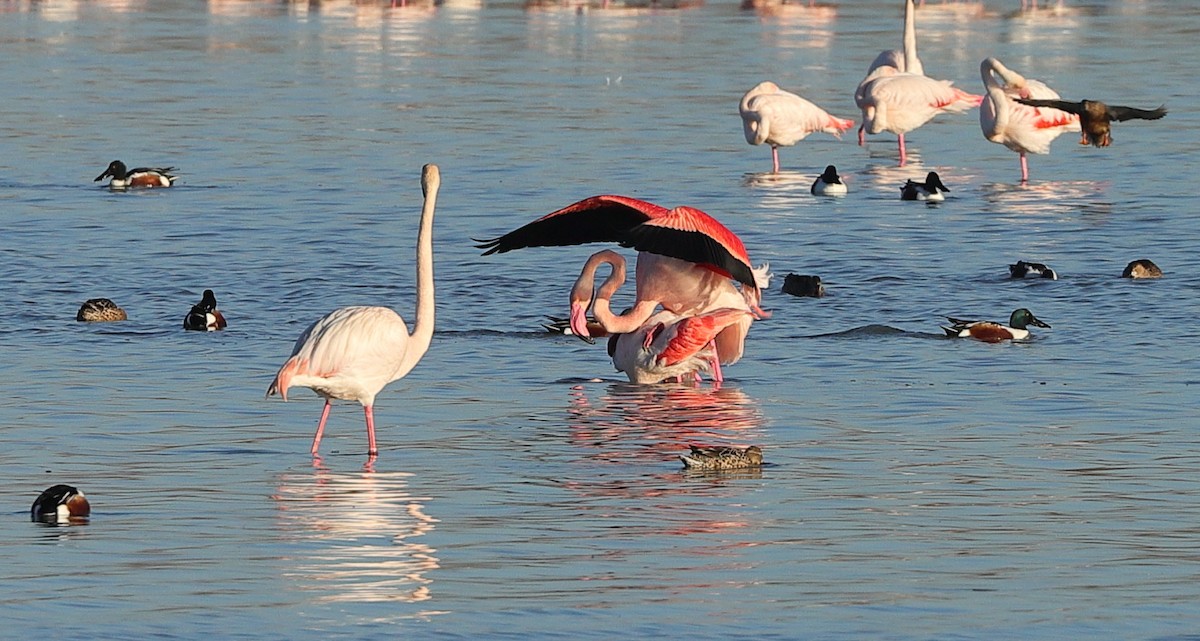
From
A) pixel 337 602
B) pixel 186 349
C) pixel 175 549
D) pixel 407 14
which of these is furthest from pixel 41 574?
pixel 407 14

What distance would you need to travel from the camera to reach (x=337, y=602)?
27.5 feet

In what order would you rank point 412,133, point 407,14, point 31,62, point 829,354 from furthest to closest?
point 407,14 → point 31,62 → point 412,133 → point 829,354

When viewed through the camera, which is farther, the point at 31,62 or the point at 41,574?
the point at 31,62

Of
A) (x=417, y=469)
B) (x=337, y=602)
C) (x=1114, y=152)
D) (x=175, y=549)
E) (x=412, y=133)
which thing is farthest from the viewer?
(x=412, y=133)

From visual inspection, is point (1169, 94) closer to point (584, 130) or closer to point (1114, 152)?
point (1114, 152)

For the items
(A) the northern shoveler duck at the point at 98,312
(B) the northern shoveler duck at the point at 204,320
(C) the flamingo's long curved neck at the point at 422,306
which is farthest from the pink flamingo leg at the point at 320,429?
(A) the northern shoveler duck at the point at 98,312

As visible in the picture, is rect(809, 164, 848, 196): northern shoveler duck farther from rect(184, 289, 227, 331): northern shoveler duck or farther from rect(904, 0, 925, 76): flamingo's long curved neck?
rect(184, 289, 227, 331): northern shoveler duck

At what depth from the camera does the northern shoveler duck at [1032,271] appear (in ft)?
57.6

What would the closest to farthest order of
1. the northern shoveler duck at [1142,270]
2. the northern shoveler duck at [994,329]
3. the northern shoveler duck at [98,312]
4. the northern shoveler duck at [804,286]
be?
the northern shoveler duck at [994,329], the northern shoveler duck at [98,312], the northern shoveler duck at [804,286], the northern shoveler duck at [1142,270]

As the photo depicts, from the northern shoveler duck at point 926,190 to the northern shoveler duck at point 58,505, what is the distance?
45.5ft

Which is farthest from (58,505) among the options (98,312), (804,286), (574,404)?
(804,286)

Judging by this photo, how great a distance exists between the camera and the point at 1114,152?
27.2 metres

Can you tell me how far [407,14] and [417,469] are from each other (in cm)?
4547

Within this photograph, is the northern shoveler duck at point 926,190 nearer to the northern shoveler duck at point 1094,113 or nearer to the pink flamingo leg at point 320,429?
the northern shoveler duck at point 1094,113
